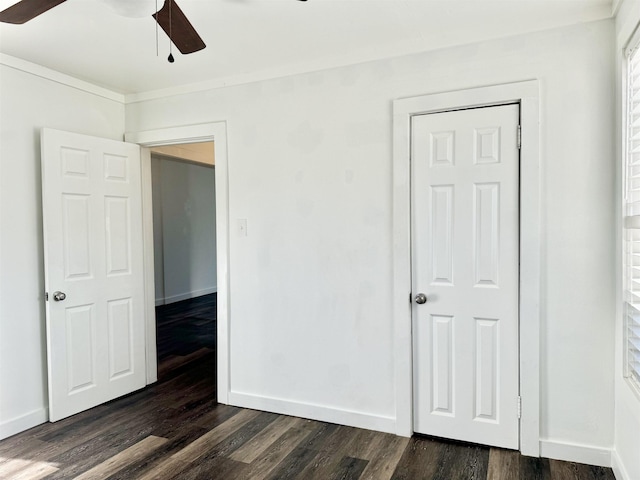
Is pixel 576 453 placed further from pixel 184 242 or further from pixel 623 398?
pixel 184 242

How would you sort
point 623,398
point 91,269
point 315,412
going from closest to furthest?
point 623,398, point 315,412, point 91,269

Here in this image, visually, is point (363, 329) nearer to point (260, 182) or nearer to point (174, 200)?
point (260, 182)

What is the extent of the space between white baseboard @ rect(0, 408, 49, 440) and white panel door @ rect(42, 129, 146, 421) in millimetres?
68

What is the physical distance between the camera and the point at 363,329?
2.84 m

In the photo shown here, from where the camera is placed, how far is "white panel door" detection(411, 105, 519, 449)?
2.49 metres

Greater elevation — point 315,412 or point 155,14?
point 155,14

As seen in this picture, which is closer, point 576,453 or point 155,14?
point 155,14

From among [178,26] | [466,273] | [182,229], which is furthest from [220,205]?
[182,229]

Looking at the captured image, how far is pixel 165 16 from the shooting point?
179 centimetres

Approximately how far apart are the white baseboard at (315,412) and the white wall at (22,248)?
1347 millimetres

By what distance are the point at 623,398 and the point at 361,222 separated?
64.8 inches

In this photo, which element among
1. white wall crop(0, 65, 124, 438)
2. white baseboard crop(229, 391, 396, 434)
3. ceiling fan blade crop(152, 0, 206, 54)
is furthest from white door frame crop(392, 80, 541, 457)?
white wall crop(0, 65, 124, 438)

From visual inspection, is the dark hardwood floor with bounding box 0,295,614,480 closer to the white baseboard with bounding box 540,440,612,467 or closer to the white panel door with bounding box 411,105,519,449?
the white baseboard with bounding box 540,440,612,467

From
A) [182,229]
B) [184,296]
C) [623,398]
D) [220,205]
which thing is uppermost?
[220,205]
